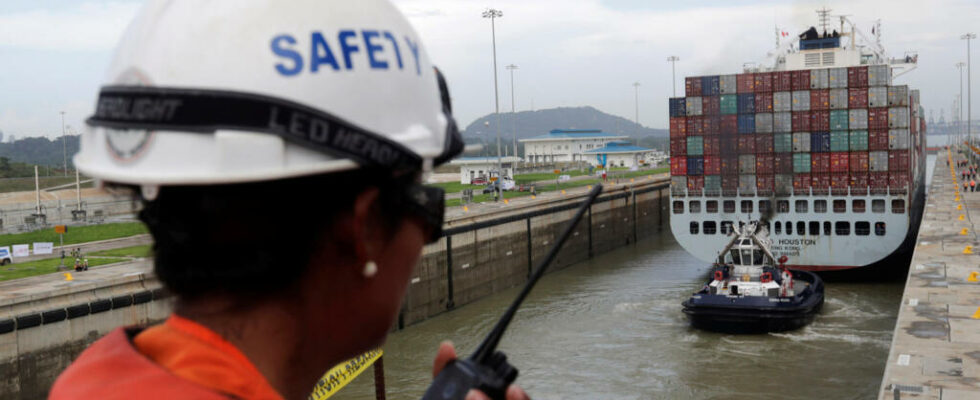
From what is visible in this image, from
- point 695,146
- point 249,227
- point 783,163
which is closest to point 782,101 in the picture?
point 783,163

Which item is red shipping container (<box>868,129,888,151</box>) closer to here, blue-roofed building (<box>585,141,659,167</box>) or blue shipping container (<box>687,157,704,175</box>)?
blue shipping container (<box>687,157,704,175</box>)

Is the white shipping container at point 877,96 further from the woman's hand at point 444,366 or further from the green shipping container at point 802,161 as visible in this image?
the woman's hand at point 444,366

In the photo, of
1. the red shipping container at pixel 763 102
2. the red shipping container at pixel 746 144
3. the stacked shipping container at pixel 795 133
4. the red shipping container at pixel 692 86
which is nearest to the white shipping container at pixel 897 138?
the stacked shipping container at pixel 795 133

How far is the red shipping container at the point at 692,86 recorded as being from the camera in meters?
40.1

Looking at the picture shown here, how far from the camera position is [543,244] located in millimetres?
43406

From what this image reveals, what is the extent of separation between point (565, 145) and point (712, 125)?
331 feet

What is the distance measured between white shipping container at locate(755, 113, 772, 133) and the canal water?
24.2 ft

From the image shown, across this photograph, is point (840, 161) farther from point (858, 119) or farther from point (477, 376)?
point (477, 376)

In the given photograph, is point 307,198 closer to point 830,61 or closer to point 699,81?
point 699,81

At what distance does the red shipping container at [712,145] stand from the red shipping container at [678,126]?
1107 millimetres

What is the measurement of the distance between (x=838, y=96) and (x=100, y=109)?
131ft

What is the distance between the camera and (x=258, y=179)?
1290 mm

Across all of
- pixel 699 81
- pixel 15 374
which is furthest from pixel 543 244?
pixel 15 374

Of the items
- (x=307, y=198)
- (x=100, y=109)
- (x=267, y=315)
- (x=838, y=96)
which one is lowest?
(x=267, y=315)
